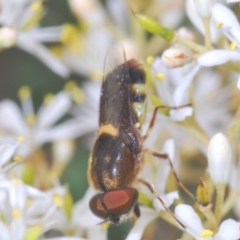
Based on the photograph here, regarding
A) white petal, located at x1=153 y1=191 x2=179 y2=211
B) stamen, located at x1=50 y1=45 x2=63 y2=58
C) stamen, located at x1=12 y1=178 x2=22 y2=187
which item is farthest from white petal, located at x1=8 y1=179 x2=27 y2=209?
stamen, located at x1=50 y1=45 x2=63 y2=58

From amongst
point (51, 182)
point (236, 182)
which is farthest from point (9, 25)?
point (236, 182)

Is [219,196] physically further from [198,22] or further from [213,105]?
[213,105]

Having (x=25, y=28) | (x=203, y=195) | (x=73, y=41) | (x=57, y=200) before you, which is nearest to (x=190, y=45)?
(x=203, y=195)

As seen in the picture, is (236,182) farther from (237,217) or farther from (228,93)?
(228,93)

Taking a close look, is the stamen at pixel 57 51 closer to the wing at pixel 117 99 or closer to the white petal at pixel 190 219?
the wing at pixel 117 99

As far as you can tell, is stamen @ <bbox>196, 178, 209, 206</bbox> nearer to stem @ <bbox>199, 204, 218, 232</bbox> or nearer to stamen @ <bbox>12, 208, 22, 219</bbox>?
stem @ <bbox>199, 204, 218, 232</bbox>

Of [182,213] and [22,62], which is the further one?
[22,62]
